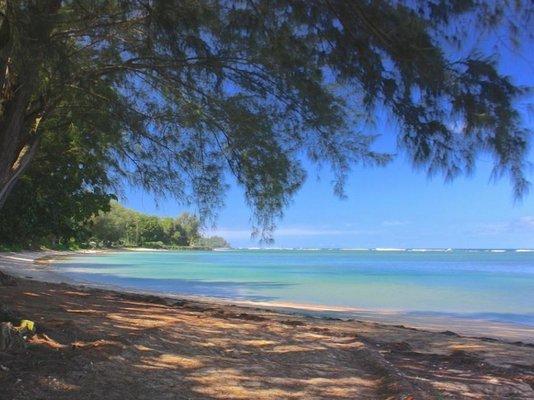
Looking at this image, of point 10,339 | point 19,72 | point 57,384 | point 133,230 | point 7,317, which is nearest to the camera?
point 57,384

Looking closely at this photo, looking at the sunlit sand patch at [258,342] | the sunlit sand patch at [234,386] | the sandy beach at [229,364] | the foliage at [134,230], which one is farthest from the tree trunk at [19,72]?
the foliage at [134,230]

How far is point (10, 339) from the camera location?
16.6 ft

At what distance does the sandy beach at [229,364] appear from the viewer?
458 centimetres

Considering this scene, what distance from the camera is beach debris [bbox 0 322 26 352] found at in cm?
498

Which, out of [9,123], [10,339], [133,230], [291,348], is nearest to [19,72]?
[9,123]

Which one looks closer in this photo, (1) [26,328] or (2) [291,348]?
(1) [26,328]

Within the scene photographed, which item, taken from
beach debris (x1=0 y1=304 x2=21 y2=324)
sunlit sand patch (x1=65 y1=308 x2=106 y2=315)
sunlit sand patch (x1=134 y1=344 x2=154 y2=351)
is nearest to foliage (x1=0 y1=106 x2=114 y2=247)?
sunlit sand patch (x1=65 y1=308 x2=106 y2=315)

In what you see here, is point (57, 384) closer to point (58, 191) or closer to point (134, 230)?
point (58, 191)

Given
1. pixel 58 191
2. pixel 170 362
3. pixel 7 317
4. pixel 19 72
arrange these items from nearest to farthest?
1. pixel 19 72
2. pixel 170 362
3. pixel 7 317
4. pixel 58 191

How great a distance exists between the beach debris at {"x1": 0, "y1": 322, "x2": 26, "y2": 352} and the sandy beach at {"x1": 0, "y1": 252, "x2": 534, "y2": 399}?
0.38ft

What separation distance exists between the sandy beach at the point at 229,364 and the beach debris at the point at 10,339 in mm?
116

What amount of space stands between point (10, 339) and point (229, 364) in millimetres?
2162

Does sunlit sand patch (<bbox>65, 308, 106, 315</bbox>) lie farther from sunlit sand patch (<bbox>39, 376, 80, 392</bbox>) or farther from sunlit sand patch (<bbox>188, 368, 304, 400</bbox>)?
sunlit sand patch (<bbox>39, 376, 80, 392</bbox>)

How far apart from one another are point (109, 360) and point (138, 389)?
71 centimetres
